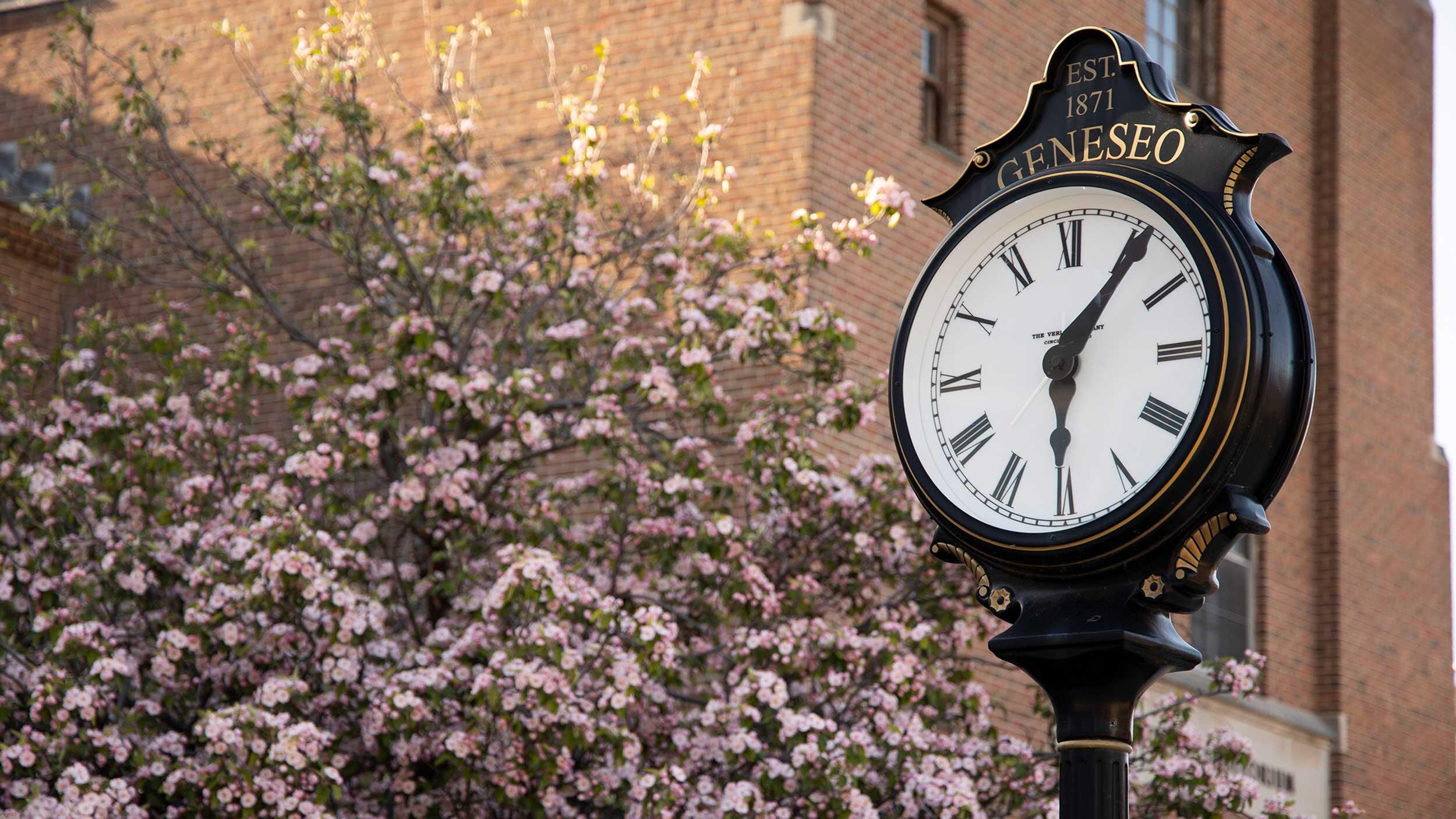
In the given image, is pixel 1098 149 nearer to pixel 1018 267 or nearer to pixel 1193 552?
pixel 1018 267

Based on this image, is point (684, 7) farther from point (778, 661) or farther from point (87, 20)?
point (778, 661)

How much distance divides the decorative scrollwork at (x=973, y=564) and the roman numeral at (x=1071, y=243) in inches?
25.1

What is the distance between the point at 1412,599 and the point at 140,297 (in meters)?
11.6

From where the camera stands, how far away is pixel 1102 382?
3.95 m

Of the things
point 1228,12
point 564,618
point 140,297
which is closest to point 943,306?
point 564,618

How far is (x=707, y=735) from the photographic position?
9.27 meters

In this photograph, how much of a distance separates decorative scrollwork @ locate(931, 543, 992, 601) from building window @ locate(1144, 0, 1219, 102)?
13015mm

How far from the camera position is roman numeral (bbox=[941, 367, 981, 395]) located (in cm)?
414

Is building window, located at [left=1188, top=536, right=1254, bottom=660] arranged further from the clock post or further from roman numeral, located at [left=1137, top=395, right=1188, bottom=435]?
roman numeral, located at [left=1137, top=395, right=1188, bottom=435]

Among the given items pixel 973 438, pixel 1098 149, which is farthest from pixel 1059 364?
pixel 1098 149

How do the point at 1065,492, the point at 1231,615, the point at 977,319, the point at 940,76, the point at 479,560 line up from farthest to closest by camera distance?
the point at 1231,615 < the point at 940,76 < the point at 479,560 < the point at 977,319 < the point at 1065,492

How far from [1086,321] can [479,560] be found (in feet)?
22.1

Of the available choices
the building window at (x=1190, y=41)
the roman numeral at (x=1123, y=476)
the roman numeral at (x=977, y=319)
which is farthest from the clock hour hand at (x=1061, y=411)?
the building window at (x=1190, y=41)

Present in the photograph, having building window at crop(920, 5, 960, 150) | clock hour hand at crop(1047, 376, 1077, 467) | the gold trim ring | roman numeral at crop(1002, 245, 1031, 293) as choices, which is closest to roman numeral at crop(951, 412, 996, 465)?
clock hour hand at crop(1047, 376, 1077, 467)
